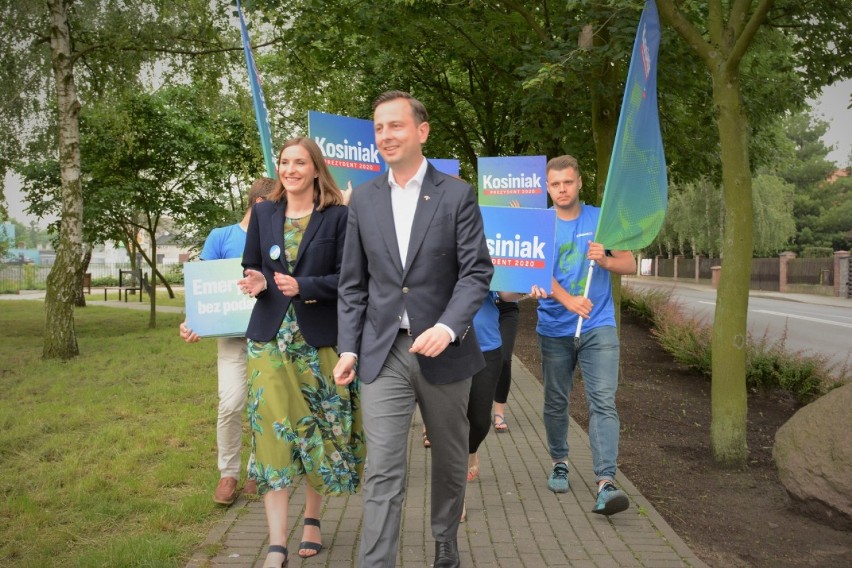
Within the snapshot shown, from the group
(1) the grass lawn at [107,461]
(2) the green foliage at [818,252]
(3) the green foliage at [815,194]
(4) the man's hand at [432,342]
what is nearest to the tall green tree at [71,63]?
(1) the grass lawn at [107,461]

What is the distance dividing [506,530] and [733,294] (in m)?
2.79

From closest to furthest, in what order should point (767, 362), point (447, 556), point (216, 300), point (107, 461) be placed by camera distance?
point (447, 556) → point (216, 300) → point (107, 461) → point (767, 362)

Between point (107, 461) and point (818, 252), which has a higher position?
point (818, 252)

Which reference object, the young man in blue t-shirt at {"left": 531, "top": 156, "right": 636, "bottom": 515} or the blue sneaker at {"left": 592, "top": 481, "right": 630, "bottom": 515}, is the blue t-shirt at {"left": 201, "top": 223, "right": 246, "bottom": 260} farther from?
the blue sneaker at {"left": 592, "top": 481, "right": 630, "bottom": 515}

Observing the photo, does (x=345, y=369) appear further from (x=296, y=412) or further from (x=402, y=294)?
(x=296, y=412)

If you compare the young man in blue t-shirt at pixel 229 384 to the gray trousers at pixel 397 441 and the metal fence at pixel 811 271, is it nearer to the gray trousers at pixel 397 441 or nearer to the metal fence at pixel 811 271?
the gray trousers at pixel 397 441

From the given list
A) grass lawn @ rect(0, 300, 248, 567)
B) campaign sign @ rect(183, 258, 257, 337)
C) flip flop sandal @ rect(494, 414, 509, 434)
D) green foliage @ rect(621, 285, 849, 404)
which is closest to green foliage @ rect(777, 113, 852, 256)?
green foliage @ rect(621, 285, 849, 404)

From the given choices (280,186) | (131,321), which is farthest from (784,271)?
(280,186)

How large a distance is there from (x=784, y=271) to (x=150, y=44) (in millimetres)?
39521

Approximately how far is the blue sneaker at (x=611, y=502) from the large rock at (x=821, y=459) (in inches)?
41.7

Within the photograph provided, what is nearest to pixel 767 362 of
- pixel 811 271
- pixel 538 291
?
pixel 538 291

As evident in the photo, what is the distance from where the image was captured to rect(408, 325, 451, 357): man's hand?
11.0ft

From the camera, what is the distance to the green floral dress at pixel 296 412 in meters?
4.27

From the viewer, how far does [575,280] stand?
5.53m
